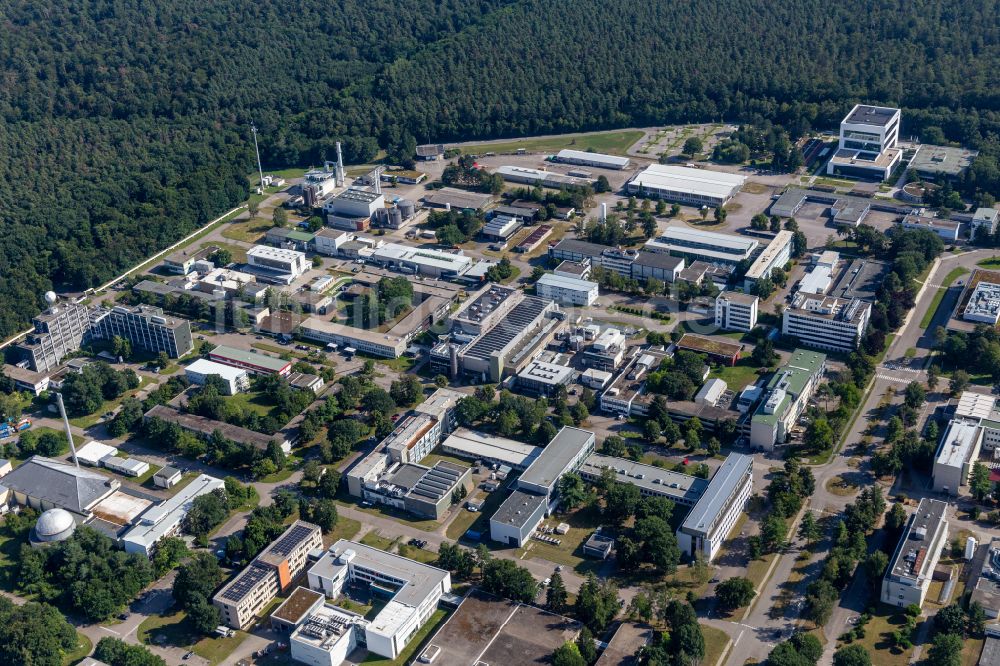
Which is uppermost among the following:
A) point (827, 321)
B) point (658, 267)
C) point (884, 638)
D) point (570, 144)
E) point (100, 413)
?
point (570, 144)

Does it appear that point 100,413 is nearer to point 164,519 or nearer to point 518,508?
point 164,519

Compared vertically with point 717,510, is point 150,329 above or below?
above

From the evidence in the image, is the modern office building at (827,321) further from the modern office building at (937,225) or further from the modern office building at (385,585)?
the modern office building at (385,585)

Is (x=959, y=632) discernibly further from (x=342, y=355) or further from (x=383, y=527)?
(x=342, y=355)

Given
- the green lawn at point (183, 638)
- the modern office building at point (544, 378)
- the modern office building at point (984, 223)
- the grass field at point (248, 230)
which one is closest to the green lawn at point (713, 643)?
the modern office building at point (544, 378)

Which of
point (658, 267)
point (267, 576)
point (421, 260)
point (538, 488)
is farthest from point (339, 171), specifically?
point (267, 576)

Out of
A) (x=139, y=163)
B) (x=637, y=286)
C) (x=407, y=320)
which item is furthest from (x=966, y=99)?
(x=139, y=163)
